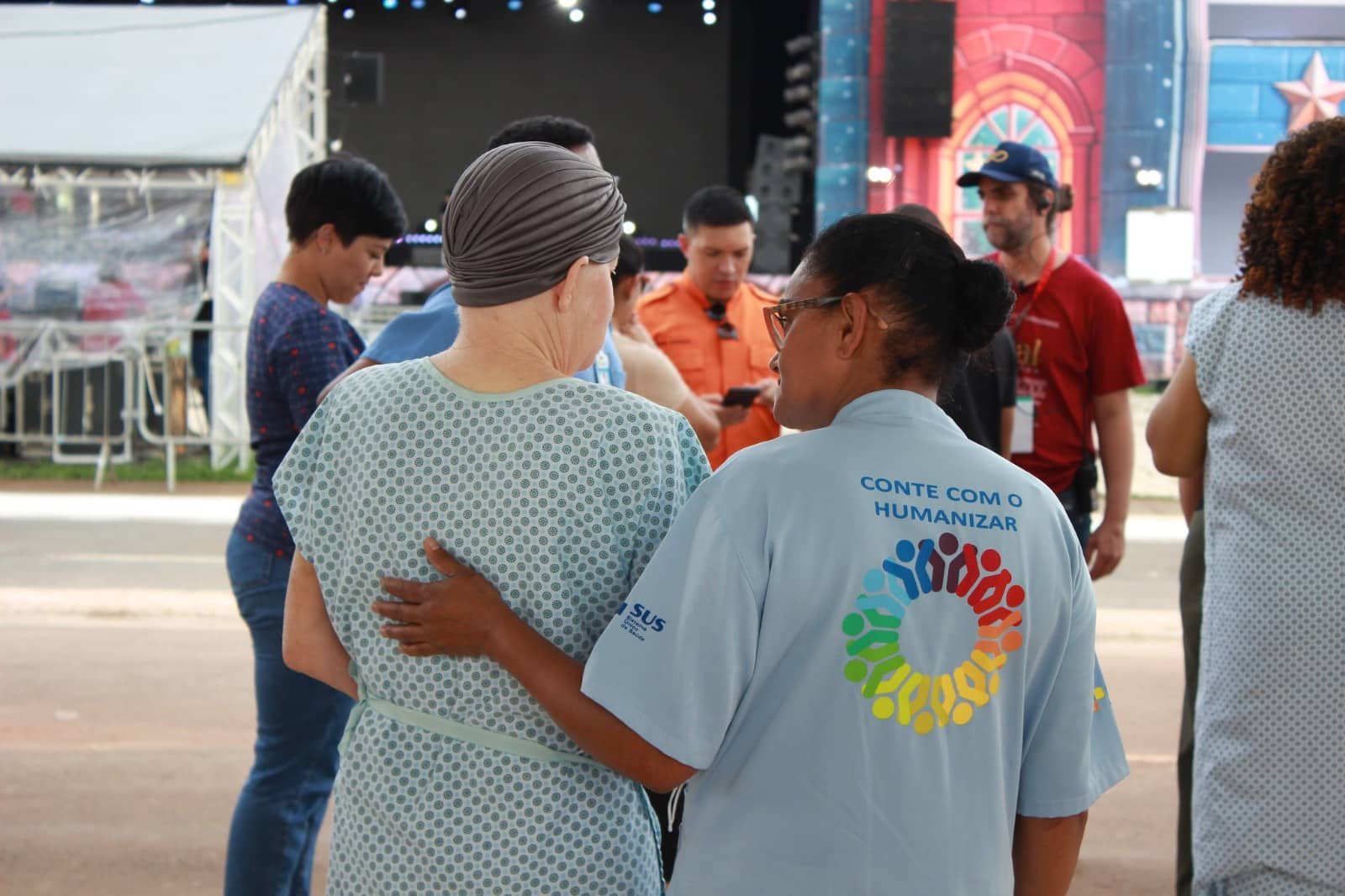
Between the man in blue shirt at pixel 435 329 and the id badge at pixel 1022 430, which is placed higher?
the man in blue shirt at pixel 435 329

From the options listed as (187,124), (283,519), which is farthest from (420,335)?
(187,124)

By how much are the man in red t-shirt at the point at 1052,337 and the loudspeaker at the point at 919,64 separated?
12684 mm

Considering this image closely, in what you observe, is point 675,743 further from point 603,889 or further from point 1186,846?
point 1186,846

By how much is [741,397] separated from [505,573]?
2.36 meters

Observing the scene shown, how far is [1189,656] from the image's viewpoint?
3.22 m

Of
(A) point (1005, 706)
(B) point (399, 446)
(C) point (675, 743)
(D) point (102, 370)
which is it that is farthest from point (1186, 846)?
(D) point (102, 370)

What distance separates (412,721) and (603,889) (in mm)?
306

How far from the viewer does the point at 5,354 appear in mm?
13188

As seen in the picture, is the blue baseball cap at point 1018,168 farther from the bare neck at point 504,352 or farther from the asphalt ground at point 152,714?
the bare neck at point 504,352

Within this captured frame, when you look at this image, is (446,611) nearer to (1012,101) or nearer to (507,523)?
(507,523)

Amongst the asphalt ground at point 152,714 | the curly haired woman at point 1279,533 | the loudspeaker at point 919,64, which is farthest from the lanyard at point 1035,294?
the loudspeaker at point 919,64

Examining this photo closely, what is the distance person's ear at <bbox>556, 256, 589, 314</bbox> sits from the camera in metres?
1.66

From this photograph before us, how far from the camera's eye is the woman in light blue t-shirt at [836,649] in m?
1.51

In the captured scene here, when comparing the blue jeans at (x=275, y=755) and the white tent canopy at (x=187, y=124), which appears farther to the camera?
the white tent canopy at (x=187, y=124)
